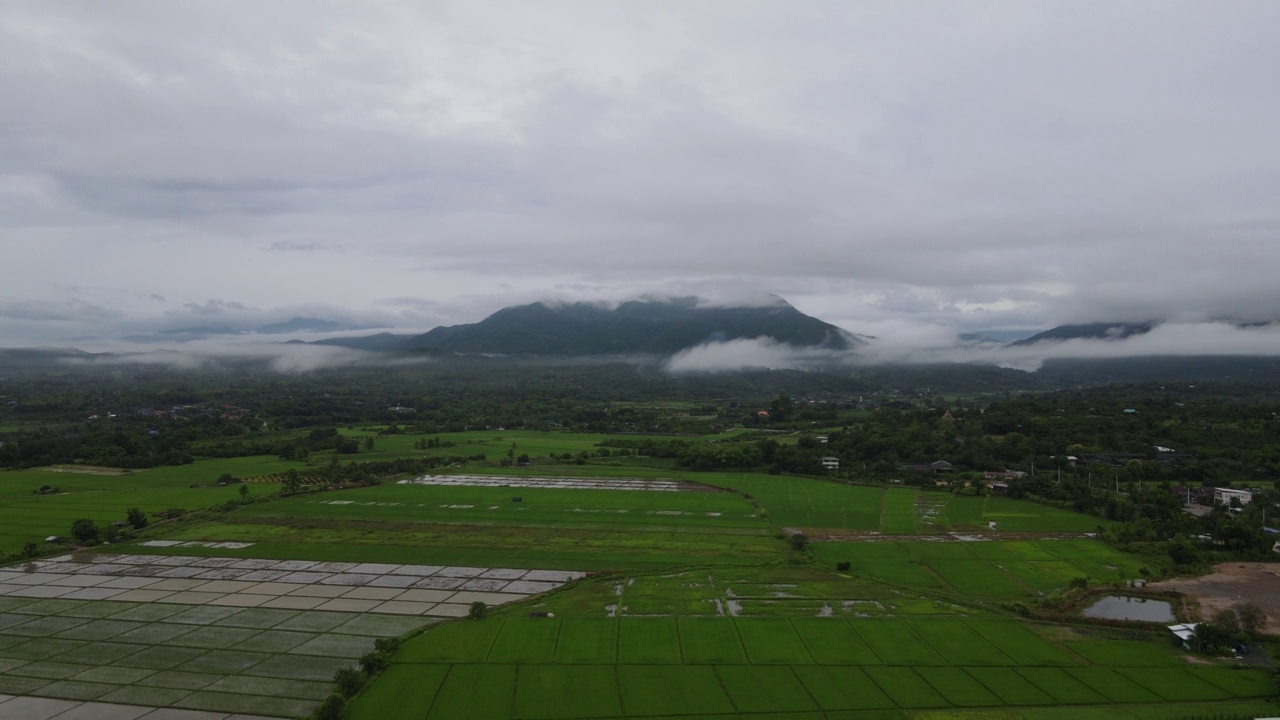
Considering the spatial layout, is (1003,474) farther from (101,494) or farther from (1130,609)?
(101,494)

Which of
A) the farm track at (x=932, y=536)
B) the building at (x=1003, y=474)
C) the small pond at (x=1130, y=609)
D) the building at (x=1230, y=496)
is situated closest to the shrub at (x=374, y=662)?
the farm track at (x=932, y=536)

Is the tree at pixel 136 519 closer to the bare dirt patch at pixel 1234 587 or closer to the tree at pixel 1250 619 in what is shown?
the bare dirt patch at pixel 1234 587

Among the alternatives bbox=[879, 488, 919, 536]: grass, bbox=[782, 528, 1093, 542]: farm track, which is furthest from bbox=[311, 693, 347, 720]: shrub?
bbox=[879, 488, 919, 536]: grass

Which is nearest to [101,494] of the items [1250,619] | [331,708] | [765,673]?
[331,708]

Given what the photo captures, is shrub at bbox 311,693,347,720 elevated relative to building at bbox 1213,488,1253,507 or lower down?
lower down

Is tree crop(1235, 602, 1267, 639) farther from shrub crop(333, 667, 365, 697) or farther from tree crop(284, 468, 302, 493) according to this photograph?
tree crop(284, 468, 302, 493)

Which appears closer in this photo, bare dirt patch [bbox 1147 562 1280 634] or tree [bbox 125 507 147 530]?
bare dirt patch [bbox 1147 562 1280 634]

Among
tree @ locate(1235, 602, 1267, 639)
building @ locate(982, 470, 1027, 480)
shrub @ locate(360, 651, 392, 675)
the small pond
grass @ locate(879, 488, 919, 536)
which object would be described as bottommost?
grass @ locate(879, 488, 919, 536)
